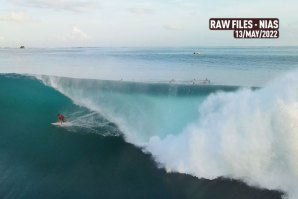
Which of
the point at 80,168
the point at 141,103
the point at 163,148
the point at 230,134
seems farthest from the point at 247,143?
the point at 141,103

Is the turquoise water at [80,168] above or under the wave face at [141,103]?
under

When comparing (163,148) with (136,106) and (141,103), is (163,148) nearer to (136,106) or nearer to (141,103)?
(136,106)

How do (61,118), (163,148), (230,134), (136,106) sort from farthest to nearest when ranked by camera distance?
(136,106) < (61,118) < (163,148) < (230,134)

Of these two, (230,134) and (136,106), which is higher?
(136,106)

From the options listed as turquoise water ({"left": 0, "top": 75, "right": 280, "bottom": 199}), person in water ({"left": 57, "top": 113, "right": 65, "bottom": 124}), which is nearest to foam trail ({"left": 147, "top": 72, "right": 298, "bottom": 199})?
turquoise water ({"left": 0, "top": 75, "right": 280, "bottom": 199})

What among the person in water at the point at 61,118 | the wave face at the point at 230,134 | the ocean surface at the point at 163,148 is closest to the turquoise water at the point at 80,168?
the ocean surface at the point at 163,148

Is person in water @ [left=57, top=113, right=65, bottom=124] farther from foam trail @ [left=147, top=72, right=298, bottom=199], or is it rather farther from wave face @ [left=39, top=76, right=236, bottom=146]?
foam trail @ [left=147, top=72, right=298, bottom=199]

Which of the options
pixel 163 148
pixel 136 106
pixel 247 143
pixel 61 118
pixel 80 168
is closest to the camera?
pixel 247 143

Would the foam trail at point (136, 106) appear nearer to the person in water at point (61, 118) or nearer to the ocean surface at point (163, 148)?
the ocean surface at point (163, 148)
